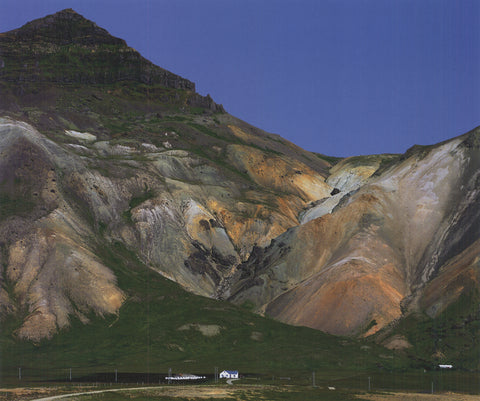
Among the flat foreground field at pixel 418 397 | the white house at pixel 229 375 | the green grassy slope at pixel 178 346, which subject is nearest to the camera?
the flat foreground field at pixel 418 397

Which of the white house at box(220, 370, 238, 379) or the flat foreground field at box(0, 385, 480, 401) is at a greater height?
the white house at box(220, 370, 238, 379)

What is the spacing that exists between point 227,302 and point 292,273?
18.0 meters

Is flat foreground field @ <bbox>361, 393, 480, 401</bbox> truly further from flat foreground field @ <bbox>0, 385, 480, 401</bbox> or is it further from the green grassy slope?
the green grassy slope

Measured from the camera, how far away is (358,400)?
97250 mm

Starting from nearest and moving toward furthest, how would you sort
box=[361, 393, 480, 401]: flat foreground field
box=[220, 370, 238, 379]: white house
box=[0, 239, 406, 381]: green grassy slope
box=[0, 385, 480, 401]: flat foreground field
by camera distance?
box=[0, 385, 480, 401]: flat foreground field < box=[361, 393, 480, 401]: flat foreground field < box=[220, 370, 238, 379]: white house < box=[0, 239, 406, 381]: green grassy slope

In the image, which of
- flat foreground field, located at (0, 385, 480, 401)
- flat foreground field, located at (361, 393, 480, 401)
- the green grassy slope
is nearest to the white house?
the green grassy slope

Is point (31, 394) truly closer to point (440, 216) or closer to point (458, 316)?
point (458, 316)

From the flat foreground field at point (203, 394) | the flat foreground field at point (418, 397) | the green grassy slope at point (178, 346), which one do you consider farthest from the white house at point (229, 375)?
the flat foreground field at point (418, 397)

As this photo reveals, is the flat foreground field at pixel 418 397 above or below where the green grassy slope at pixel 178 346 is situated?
below

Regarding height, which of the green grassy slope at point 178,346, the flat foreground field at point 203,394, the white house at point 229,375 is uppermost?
the green grassy slope at point 178,346

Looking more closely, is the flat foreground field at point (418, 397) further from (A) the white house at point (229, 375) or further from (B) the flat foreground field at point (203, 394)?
(A) the white house at point (229, 375)

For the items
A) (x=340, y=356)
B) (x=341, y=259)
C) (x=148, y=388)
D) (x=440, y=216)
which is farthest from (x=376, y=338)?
(x=148, y=388)

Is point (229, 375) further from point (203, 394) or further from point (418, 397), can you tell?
point (418, 397)

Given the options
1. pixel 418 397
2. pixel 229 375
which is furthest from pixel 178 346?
pixel 418 397
